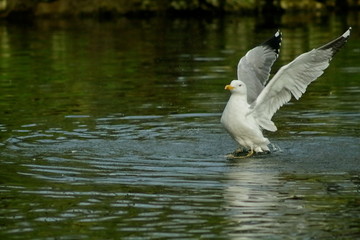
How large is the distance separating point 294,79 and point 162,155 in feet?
5.98

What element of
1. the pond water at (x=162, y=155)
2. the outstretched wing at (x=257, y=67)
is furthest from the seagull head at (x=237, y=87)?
the outstretched wing at (x=257, y=67)

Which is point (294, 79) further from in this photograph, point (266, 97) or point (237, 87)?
point (237, 87)

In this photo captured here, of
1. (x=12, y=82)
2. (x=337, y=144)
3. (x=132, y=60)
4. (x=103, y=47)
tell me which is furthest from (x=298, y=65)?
(x=103, y=47)

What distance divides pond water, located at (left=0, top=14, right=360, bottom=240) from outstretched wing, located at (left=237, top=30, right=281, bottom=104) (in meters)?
0.67

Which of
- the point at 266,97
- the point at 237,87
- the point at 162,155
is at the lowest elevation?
the point at 162,155

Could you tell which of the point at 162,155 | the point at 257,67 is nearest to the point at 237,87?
the point at 162,155

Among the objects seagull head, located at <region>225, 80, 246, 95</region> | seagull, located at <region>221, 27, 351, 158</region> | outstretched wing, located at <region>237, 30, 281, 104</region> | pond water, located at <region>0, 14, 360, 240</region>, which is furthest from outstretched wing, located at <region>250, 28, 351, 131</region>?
outstretched wing, located at <region>237, 30, 281, 104</region>

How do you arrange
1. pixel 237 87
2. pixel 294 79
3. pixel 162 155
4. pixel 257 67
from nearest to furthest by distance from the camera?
1. pixel 162 155
2. pixel 294 79
3. pixel 237 87
4. pixel 257 67

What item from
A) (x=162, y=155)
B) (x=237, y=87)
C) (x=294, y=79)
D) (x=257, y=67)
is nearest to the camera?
(x=162, y=155)

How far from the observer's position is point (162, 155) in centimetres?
1198

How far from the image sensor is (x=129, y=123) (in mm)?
14555

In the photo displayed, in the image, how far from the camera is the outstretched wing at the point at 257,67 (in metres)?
13.8

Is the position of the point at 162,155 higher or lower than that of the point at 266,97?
lower

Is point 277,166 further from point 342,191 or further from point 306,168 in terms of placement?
point 342,191
